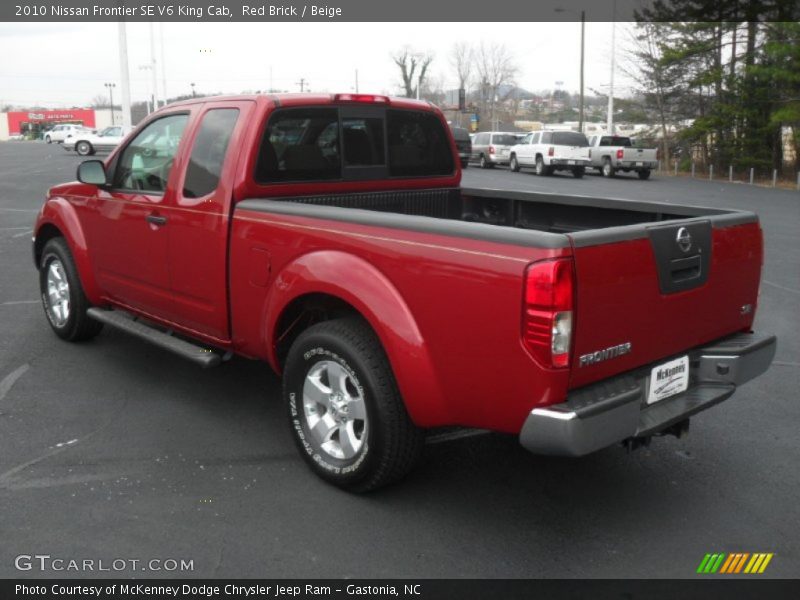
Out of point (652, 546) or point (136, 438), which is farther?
point (136, 438)

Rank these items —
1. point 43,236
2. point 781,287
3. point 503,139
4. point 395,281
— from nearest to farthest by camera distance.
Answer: point 395,281, point 43,236, point 781,287, point 503,139

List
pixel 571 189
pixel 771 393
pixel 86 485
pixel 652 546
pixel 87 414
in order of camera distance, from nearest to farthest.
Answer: pixel 652 546, pixel 86 485, pixel 87 414, pixel 771 393, pixel 571 189

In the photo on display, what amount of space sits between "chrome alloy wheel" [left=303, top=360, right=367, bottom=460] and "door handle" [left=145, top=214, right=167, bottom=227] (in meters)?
1.57

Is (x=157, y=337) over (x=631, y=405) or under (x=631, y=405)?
under

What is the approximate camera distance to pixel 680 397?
370 centimetres

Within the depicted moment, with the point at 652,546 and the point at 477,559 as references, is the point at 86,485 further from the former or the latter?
the point at 652,546

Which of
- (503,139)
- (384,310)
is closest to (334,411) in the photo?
(384,310)

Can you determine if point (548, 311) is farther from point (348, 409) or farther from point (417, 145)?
point (417, 145)

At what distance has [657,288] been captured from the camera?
3.40 metres

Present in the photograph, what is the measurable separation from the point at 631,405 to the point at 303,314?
176 cm

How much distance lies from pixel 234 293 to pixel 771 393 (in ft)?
11.7

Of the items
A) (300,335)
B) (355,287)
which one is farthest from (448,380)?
(300,335)

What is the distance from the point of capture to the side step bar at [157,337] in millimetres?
4691

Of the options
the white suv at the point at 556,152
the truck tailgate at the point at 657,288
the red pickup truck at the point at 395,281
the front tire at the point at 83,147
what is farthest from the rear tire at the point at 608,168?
the truck tailgate at the point at 657,288
